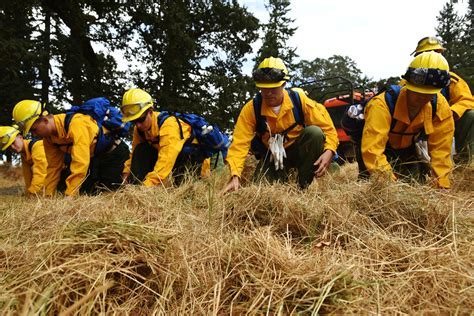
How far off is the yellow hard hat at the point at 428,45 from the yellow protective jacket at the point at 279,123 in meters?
1.65

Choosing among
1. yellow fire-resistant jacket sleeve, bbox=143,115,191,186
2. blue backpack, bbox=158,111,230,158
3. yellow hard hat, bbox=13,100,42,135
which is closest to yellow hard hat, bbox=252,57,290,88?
yellow fire-resistant jacket sleeve, bbox=143,115,191,186

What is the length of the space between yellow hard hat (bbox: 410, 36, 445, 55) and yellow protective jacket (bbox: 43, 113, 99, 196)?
12.7ft

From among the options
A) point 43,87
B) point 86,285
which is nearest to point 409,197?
point 86,285

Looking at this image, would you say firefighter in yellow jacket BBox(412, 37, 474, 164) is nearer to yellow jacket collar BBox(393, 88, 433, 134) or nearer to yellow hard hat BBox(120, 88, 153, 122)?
yellow jacket collar BBox(393, 88, 433, 134)

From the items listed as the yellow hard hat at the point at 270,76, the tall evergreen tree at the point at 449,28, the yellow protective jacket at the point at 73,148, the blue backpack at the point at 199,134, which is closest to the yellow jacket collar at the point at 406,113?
the yellow hard hat at the point at 270,76

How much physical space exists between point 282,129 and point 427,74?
1348 millimetres

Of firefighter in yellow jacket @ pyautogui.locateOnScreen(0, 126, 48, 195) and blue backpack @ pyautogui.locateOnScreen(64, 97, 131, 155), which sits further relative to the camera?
firefighter in yellow jacket @ pyautogui.locateOnScreen(0, 126, 48, 195)

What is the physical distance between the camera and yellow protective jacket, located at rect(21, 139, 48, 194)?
5.12 m

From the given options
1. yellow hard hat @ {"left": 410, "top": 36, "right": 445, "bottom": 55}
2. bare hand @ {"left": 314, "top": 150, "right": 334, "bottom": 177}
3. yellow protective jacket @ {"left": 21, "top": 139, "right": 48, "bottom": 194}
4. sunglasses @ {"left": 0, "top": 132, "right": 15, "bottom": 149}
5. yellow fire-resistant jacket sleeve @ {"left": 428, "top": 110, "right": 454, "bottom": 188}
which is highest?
yellow hard hat @ {"left": 410, "top": 36, "right": 445, "bottom": 55}

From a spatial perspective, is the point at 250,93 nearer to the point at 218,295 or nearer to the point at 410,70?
the point at 410,70

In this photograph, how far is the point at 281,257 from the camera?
1.55m

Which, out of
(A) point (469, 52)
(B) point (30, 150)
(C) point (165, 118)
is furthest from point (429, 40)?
(A) point (469, 52)

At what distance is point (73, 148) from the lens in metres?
3.98

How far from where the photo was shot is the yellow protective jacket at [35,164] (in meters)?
5.12
